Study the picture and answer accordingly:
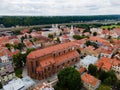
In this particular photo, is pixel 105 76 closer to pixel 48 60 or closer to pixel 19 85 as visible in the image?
pixel 48 60

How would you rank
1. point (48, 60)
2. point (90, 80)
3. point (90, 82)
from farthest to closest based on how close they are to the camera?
point (48, 60) < point (90, 80) < point (90, 82)

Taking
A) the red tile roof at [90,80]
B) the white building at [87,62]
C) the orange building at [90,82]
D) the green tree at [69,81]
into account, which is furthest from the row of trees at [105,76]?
the green tree at [69,81]

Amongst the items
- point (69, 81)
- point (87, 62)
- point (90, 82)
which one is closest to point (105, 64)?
point (87, 62)

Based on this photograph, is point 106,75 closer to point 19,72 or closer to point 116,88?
point 116,88

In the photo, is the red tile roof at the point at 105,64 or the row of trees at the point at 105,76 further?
the red tile roof at the point at 105,64

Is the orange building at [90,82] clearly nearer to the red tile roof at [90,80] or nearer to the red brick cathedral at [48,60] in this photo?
the red tile roof at [90,80]

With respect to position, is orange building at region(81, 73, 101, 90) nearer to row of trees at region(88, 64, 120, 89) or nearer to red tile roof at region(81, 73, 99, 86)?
red tile roof at region(81, 73, 99, 86)

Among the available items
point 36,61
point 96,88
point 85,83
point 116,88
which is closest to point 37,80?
point 36,61
